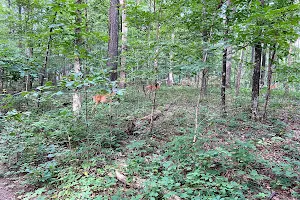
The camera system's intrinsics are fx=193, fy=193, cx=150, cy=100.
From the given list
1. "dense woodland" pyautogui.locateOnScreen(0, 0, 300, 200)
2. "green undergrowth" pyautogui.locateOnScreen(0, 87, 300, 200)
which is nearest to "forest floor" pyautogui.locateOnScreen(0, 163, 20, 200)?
"dense woodland" pyautogui.locateOnScreen(0, 0, 300, 200)

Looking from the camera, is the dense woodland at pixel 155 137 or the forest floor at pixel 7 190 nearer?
the dense woodland at pixel 155 137

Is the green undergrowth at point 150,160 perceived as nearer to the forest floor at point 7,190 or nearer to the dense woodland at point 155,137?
the dense woodland at point 155,137

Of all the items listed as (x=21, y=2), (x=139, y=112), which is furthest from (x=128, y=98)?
(x=21, y=2)

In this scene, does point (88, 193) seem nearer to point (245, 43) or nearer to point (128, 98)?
point (245, 43)

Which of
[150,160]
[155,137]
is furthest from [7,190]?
[155,137]

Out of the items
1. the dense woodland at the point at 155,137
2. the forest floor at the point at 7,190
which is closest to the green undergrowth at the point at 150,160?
the dense woodland at the point at 155,137

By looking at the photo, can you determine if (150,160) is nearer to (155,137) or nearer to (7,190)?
(155,137)

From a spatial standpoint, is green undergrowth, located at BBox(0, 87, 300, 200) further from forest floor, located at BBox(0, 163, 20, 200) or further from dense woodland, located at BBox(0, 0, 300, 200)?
forest floor, located at BBox(0, 163, 20, 200)

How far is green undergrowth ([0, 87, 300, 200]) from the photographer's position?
3.01 metres

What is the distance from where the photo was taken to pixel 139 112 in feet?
21.7

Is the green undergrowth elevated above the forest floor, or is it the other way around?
the green undergrowth

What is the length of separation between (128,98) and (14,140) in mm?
5237

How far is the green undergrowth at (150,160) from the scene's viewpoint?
301 centimetres

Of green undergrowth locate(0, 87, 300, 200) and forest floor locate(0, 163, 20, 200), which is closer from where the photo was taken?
green undergrowth locate(0, 87, 300, 200)
